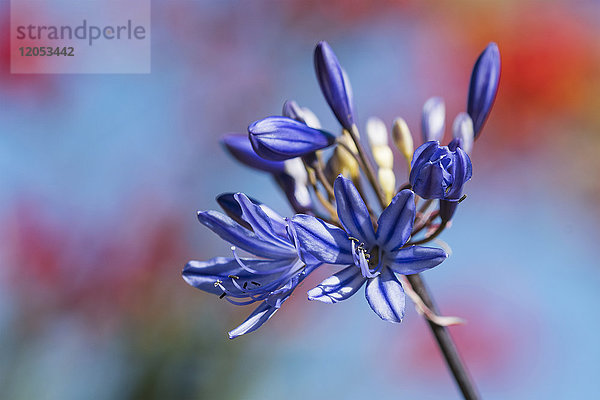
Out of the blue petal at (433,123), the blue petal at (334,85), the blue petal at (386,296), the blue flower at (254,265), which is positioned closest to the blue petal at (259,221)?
the blue flower at (254,265)

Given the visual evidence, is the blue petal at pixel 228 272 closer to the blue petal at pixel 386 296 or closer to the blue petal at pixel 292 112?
the blue petal at pixel 386 296

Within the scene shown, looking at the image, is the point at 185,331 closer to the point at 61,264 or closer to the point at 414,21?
the point at 61,264

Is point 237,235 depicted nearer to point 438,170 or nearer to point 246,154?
point 246,154

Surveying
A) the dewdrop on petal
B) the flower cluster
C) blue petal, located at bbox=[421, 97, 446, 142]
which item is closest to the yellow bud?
the flower cluster

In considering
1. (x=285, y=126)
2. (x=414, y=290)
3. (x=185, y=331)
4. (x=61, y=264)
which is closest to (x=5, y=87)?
(x=61, y=264)

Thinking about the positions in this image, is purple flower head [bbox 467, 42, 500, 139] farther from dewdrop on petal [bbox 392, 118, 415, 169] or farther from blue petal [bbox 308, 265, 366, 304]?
blue petal [bbox 308, 265, 366, 304]

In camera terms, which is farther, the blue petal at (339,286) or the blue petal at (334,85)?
the blue petal at (334,85)

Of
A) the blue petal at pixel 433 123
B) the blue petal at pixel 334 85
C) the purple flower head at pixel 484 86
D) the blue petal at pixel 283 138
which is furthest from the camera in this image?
the blue petal at pixel 433 123

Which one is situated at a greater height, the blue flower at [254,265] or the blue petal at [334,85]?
the blue petal at [334,85]
